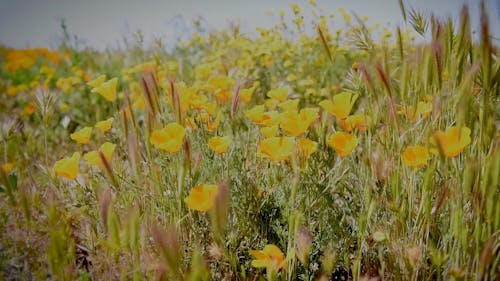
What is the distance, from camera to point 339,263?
1.26 metres

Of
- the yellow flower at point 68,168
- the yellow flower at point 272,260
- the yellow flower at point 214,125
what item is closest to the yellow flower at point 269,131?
the yellow flower at point 214,125

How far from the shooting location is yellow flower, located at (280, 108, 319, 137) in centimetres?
113

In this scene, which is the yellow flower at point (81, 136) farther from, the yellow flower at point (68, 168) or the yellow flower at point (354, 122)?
the yellow flower at point (354, 122)

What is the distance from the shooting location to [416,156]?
41.6 inches

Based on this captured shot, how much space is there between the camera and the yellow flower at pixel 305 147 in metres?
1.12

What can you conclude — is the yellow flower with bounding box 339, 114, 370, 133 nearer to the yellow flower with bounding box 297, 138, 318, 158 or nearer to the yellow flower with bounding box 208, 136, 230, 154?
the yellow flower with bounding box 297, 138, 318, 158

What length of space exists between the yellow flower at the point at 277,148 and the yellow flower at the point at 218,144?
4.9 inches

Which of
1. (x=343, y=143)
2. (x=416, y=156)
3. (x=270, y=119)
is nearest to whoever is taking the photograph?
(x=416, y=156)

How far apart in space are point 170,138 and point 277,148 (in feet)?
1.06

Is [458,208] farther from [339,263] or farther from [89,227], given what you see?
[89,227]

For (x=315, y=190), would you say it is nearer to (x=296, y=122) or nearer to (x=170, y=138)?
(x=296, y=122)

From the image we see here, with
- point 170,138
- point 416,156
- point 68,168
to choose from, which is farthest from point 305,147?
point 68,168

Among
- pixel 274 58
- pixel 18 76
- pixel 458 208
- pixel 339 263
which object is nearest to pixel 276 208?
pixel 339 263

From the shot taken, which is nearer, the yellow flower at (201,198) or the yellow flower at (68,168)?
the yellow flower at (201,198)
